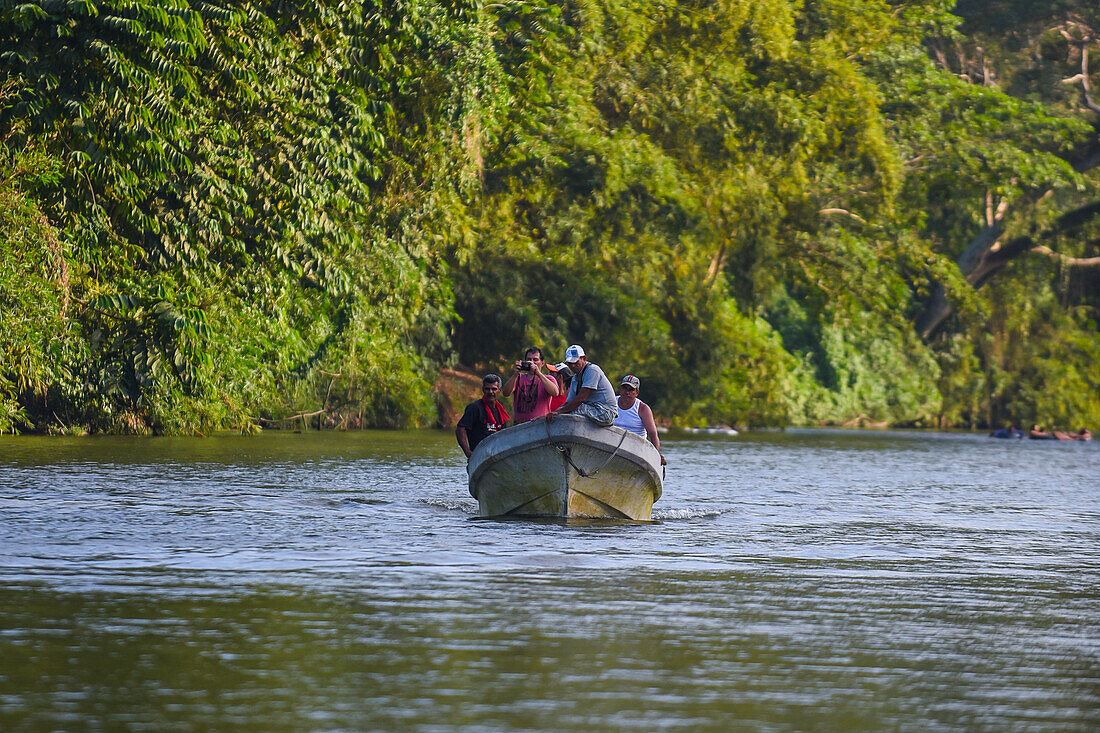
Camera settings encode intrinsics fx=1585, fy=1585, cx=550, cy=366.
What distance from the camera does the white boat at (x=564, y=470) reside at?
15.7 meters

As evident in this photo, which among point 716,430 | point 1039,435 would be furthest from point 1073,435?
point 716,430

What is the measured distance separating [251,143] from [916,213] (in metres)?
29.1

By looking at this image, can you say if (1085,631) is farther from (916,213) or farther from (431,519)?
(916,213)

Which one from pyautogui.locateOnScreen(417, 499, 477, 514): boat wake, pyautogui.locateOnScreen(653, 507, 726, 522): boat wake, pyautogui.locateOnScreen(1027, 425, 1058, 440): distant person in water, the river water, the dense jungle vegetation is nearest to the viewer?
the river water

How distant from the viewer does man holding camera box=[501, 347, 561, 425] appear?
16.4 metres

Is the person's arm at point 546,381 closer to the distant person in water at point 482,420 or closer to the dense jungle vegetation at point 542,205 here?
the distant person in water at point 482,420

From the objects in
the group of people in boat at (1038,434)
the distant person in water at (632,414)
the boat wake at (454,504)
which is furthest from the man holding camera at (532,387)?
the group of people in boat at (1038,434)

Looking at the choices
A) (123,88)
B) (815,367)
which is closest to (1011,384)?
(815,367)

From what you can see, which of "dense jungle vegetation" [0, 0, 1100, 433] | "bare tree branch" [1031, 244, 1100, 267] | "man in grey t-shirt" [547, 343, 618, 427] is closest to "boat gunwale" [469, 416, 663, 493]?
"man in grey t-shirt" [547, 343, 618, 427]

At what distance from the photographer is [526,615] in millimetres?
9203

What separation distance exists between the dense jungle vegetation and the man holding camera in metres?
7.77

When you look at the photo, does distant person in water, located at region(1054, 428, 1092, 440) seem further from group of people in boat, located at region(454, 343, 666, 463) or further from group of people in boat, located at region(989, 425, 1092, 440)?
group of people in boat, located at region(454, 343, 666, 463)

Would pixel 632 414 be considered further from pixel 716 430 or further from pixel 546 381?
pixel 716 430

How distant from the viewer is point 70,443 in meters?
28.2
